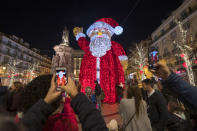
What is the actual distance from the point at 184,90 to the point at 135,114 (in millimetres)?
1159

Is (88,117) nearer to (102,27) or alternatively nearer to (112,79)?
(112,79)

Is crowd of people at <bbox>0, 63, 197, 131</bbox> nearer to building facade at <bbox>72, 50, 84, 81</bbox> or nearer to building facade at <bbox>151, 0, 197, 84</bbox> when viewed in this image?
building facade at <bbox>151, 0, 197, 84</bbox>

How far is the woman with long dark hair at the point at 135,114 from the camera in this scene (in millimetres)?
1865

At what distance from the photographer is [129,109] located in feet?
6.42

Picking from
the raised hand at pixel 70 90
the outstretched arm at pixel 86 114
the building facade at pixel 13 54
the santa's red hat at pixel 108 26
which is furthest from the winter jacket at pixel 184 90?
the building facade at pixel 13 54

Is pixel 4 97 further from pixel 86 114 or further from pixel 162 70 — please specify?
pixel 162 70

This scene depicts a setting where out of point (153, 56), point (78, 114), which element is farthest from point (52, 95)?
point (153, 56)

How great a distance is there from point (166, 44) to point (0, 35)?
126 feet

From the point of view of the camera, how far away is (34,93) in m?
0.84

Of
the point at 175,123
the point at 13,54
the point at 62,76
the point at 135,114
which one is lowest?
the point at 175,123

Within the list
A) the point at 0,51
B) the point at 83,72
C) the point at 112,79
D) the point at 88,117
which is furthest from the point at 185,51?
the point at 0,51

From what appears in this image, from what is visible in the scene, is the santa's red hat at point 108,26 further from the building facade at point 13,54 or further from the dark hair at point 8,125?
the building facade at point 13,54

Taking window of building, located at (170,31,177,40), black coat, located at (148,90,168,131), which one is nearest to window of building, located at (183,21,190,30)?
window of building, located at (170,31,177,40)

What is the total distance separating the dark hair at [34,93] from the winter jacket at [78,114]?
96 mm
